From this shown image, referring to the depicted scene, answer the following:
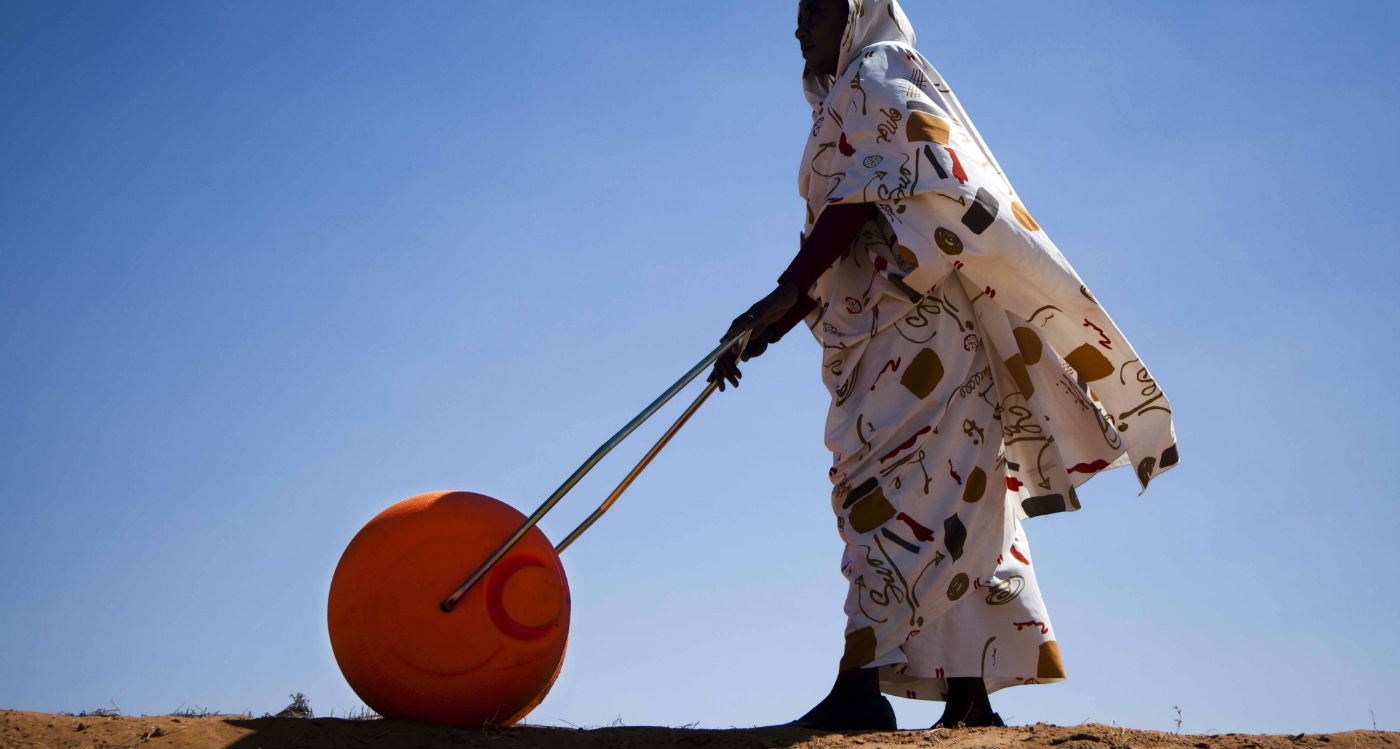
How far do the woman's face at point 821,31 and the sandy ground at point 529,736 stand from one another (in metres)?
2.88

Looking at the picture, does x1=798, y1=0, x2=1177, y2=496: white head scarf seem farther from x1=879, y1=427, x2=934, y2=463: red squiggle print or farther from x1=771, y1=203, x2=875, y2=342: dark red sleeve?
x1=879, y1=427, x2=934, y2=463: red squiggle print

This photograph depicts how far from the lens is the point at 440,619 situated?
12.5 ft

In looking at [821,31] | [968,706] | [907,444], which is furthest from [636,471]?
[821,31]

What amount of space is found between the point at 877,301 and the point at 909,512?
33.6 inches

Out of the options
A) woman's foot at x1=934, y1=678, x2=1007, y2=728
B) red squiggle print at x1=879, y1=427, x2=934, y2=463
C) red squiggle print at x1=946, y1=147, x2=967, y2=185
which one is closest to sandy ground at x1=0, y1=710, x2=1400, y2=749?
woman's foot at x1=934, y1=678, x2=1007, y2=728

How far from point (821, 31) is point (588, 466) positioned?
2287 mm

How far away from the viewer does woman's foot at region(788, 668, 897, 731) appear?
4.18m

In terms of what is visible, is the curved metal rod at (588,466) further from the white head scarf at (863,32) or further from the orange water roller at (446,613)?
the white head scarf at (863,32)

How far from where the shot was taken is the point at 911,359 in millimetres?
4531

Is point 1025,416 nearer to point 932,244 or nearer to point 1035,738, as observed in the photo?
point 932,244

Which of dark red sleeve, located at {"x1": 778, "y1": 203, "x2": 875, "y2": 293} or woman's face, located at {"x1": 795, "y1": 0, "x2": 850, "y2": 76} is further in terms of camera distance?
Answer: woman's face, located at {"x1": 795, "y1": 0, "x2": 850, "y2": 76}

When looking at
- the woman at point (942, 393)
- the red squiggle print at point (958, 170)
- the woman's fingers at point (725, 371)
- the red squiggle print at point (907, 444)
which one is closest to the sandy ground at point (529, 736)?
the woman at point (942, 393)

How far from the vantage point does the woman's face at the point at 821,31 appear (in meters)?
5.13

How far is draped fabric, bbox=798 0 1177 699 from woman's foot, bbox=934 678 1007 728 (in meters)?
0.08
